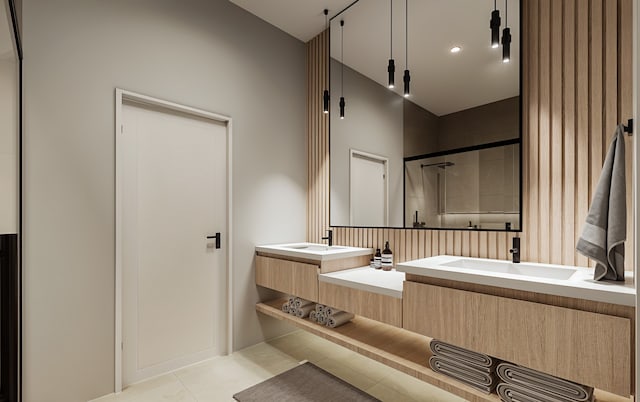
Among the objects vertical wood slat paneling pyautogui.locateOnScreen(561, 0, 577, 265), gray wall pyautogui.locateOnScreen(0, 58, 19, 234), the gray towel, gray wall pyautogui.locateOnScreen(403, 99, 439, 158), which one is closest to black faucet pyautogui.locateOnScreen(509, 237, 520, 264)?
vertical wood slat paneling pyautogui.locateOnScreen(561, 0, 577, 265)

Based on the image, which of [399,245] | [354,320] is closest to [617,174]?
[399,245]

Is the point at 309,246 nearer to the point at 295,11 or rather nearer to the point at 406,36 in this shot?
the point at 406,36

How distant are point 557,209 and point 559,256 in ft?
0.89

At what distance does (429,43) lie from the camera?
2.39 m

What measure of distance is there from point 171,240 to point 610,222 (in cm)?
267

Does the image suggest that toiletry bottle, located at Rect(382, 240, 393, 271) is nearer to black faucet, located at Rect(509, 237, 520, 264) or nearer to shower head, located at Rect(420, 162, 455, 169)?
shower head, located at Rect(420, 162, 455, 169)

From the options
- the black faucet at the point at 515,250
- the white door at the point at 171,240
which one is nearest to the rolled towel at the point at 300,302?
the white door at the point at 171,240

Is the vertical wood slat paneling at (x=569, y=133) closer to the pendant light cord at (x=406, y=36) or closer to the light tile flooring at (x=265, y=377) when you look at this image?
the pendant light cord at (x=406, y=36)

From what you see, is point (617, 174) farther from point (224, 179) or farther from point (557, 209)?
point (224, 179)

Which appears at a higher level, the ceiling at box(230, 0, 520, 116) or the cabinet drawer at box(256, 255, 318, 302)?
the ceiling at box(230, 0, 520, 116)

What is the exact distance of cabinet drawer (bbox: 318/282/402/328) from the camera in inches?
74.7

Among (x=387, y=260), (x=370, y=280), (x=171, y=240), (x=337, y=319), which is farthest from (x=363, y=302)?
(x=171, y=240)

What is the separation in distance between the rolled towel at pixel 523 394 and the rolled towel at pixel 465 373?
0.17 ft

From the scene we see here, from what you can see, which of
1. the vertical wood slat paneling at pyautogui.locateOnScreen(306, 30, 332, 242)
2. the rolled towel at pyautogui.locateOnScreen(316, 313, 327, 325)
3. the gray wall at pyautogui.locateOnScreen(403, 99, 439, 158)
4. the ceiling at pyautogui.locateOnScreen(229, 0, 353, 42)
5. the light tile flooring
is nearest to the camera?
the light tile flooring
